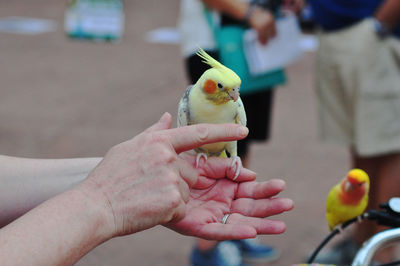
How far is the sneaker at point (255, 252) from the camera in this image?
3.24 meters

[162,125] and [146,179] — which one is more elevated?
[162,125]

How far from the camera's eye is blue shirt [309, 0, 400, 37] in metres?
2.55

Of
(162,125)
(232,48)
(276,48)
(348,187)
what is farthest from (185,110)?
(276,48)

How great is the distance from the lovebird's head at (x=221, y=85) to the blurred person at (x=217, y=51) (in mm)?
1159

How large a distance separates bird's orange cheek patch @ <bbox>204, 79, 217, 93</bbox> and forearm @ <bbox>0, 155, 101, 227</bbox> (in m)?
0.53

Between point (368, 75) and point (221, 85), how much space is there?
1.54 metres

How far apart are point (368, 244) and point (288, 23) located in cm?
160

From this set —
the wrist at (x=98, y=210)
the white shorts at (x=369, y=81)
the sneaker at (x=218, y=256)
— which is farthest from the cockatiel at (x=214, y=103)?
the sneaker at (x=218, y=256)

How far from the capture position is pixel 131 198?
127cm

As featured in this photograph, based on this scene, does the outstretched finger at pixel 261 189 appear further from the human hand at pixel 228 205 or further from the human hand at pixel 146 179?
the human hand at pixel 146 179

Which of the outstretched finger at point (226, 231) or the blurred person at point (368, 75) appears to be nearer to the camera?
the outstretched finger at point (226, 231)

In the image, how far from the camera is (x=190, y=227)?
1.42m

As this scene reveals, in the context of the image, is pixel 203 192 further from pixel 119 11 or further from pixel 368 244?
pixel 119 11

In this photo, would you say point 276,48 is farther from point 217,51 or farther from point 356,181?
point 356,181
